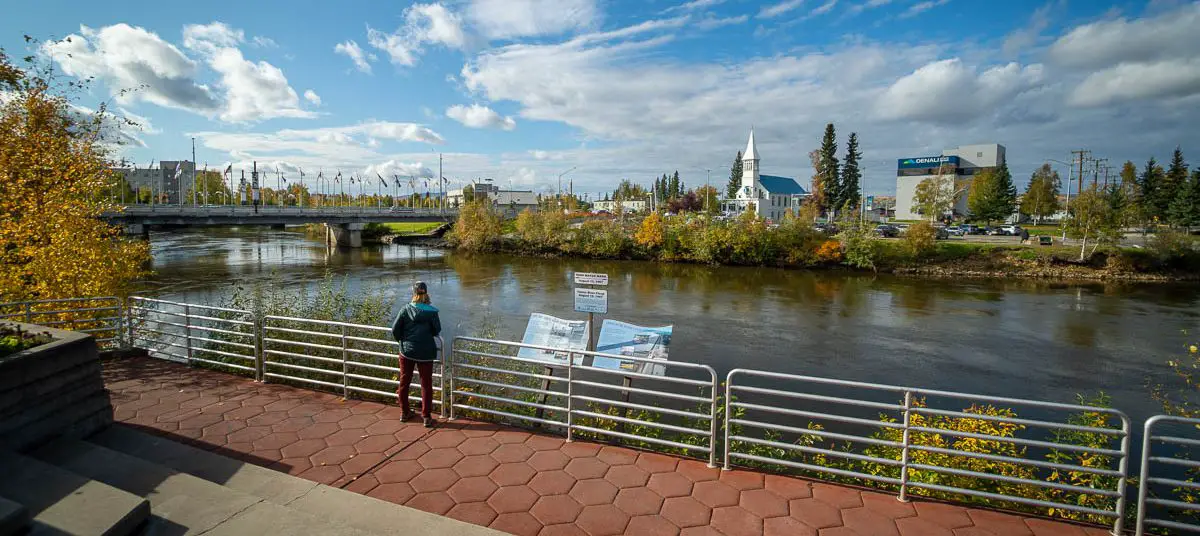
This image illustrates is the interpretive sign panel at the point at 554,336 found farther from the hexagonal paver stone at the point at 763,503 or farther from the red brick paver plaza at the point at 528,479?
the hexagonal paver stone at the point at 763,503

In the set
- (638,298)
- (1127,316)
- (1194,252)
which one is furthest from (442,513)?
(1194,252)

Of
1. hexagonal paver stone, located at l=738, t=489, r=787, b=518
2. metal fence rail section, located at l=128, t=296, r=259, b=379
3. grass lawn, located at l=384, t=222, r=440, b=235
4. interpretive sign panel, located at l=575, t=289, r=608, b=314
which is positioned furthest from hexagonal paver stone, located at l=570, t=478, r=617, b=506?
grass lawn, located at l=384, t=222, r=440, b=235

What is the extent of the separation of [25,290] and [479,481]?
10.6 meters

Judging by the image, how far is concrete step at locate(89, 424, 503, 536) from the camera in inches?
175

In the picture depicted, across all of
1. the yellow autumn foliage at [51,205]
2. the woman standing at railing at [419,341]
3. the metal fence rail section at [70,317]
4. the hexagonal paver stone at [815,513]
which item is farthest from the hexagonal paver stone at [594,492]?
the yellow autumn foliage at [51,205]

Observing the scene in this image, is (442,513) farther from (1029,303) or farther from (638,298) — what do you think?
(1029,303)

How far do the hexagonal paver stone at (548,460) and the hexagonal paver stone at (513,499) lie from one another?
456mm

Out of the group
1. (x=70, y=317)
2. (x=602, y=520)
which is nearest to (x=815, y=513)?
(x=602, y=520)

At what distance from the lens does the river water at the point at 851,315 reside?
16625mm

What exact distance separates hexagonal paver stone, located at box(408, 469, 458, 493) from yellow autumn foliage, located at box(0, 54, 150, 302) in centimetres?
939

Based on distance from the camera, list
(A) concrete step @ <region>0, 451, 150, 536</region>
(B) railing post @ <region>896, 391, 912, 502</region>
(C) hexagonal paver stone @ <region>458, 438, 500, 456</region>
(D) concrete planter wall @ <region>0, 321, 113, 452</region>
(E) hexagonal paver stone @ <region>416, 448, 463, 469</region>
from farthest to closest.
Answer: (C) hexagonal paver stone @ <region>458, 438, 500, 456</region>, (E) hexagonal paver stone @ <region>416, 448, 463, 469</region>, (D) concrete planter wall @ <region>0, 321, 113, 452</region>, (B) railing post @ <region>896, 391, 912, 502</region>, (A) concrete step @ <region>0, 451, 150, 536</region>

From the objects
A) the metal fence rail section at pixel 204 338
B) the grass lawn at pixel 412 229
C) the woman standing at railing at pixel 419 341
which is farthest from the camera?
the grass lawn at pixel 412 229

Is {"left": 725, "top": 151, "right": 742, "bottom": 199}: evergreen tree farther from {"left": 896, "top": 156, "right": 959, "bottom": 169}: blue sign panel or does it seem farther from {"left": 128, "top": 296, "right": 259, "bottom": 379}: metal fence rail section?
{"left": 128, "top": 296, "right": 259, "bottom": 379}: metal fence rail section

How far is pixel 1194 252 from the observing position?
38219 millimetres
